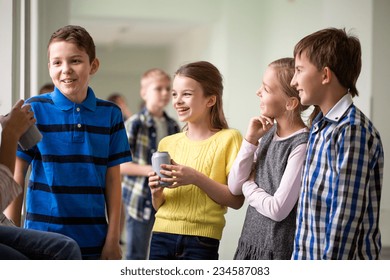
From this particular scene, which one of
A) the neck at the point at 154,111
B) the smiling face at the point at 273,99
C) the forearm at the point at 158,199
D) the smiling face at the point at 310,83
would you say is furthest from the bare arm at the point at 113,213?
the neck at the point at 154,111

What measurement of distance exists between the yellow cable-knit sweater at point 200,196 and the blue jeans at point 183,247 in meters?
0.01

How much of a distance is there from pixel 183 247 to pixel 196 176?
0.21m

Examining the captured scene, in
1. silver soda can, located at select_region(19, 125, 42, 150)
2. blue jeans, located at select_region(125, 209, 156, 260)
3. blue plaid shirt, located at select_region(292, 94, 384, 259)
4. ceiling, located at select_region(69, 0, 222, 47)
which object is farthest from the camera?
ceiling, located at select_region(69, 0, 222, 47)

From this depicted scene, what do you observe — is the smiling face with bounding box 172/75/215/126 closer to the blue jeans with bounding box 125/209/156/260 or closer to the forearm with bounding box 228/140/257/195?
the forearm with bounding box 228/140/257/195

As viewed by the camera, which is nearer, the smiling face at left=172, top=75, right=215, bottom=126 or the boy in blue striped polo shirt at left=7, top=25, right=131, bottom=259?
the boy in blue striped polo shirt at left=7, top=25, right=131, bottom=259

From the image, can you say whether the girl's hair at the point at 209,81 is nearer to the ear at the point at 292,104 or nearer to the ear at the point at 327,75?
the ear at the point at 292,104

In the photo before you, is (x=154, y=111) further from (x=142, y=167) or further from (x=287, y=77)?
(x=287, y=77)

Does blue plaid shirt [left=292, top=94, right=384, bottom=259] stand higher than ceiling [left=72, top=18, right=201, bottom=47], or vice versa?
ceiling [left=72, top=18, right=201, bottom=47]

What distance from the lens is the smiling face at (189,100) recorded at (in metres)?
1.83

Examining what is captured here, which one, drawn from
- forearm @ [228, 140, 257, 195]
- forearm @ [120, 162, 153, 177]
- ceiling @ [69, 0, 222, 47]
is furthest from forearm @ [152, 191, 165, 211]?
ceiling @ [69, 0, 222, 47]

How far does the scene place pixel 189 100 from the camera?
1.83 metres

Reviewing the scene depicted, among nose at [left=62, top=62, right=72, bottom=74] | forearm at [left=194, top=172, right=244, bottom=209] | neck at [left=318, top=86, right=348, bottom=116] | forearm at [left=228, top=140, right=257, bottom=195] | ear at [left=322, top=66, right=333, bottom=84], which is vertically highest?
ear at [left=322, top=66, right=333, bottom=84]

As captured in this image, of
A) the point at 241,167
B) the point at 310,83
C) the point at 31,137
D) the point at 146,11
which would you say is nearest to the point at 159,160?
the point at 241,167

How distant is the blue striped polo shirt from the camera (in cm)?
170
